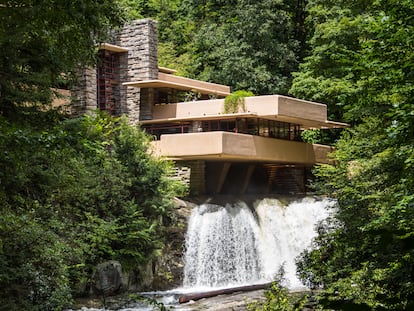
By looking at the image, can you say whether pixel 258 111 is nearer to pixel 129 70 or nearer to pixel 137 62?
pixel 137 62

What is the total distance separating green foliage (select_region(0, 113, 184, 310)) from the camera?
9.30 metres

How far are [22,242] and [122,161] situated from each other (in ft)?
30.8

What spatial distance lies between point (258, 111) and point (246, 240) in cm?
520

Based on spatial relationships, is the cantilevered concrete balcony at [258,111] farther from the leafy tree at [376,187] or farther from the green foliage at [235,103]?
the leafy tree at [376,187]

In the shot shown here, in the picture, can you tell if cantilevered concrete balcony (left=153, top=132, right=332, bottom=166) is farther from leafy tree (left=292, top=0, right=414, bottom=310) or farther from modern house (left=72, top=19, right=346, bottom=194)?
leafy tree (left=292, top=0, right=414, bottom=310)

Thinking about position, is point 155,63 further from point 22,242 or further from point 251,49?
point 22,242

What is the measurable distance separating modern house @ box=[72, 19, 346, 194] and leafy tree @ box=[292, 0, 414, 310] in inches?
178

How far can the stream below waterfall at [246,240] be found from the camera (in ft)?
71.0

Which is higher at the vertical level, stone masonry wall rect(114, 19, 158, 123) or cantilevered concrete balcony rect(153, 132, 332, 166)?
stone masonry wall rect(114, 19, 158, 123)

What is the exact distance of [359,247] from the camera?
12094 millimetres

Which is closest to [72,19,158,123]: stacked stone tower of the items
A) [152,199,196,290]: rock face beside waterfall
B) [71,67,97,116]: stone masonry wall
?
[71,67,97,116]: stone masonry wall

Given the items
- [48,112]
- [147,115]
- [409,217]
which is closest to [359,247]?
[409,217]

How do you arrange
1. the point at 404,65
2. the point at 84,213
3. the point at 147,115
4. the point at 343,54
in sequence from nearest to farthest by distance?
the point at 404,65
the point at 343,54
the point at 84,213
the point at 147,115

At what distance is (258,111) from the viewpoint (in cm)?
2539
